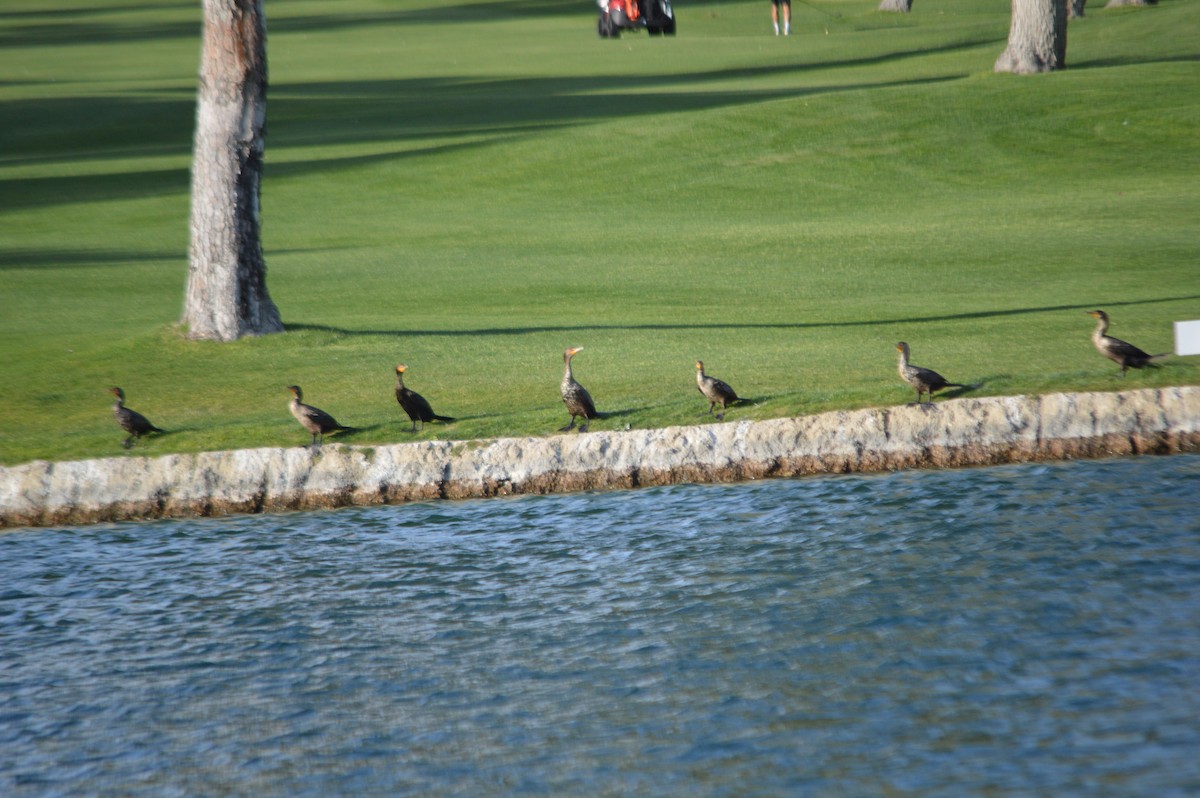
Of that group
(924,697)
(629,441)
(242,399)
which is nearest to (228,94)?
(242,399)

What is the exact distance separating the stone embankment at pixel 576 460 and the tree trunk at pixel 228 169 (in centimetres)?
493

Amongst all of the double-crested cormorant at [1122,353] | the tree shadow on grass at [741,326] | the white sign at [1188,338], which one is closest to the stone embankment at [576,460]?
the double-crested cormorant at [1122,353]

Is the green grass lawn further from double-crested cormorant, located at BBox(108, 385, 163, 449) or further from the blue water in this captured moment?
the blue water

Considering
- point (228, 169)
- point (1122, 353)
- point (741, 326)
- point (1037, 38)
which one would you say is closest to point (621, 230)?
point (741, 326)

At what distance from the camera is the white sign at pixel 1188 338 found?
9719mm

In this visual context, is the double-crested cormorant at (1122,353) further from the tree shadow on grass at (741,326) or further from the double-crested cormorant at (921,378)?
the tree shadow on grass at (741,326)

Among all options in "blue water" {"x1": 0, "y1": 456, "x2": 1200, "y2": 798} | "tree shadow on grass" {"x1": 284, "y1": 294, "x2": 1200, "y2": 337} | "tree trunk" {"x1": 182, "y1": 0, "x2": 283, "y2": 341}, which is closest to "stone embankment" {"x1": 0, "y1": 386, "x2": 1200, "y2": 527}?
"blue water" {"x1": 0, "y1": 456, "x2": 1200, "y2": 798}

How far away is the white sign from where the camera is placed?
9719mm

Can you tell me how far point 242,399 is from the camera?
15.1m

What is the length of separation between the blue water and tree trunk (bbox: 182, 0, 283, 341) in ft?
17.9

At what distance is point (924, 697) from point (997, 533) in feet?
9.55

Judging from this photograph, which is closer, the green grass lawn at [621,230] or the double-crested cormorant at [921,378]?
the double-crested cormorant at [921,378]

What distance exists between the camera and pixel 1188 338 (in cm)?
979

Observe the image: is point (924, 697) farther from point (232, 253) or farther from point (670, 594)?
point (232, 253)
